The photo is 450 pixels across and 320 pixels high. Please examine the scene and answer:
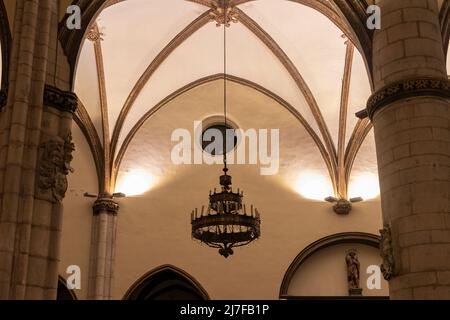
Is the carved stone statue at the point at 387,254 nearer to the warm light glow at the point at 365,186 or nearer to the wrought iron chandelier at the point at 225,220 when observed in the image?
the wrought iron chandelier at the point at 225,220

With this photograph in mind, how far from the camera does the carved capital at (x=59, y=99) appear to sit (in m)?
9.51

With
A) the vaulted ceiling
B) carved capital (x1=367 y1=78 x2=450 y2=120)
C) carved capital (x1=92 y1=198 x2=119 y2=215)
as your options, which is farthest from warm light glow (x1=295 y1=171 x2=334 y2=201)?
carved capital (x1=367 y1=78 x2=450 y2=120)

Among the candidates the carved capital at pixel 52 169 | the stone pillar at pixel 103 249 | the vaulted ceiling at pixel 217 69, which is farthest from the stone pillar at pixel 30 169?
the stone pillar at pixel 103 249

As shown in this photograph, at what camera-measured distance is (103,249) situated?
1666 centimetres

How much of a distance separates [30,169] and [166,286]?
431 inches

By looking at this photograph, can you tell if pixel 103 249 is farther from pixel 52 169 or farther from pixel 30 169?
pixel 30 169

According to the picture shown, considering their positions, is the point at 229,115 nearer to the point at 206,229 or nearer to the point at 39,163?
the point at 206,229

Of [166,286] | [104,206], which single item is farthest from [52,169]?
[166,286]

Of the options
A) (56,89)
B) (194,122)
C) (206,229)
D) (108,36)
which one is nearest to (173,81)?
(194,122)

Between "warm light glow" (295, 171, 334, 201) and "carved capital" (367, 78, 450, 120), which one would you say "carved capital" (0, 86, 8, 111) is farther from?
"warm light glow" (295, 171, 334, 201)

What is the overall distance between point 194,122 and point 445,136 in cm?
1008

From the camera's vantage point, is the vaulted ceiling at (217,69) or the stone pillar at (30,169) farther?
the vaulted ceiling at (217,69)

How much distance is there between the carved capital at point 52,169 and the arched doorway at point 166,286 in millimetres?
8330

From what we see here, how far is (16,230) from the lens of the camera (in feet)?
26.5
